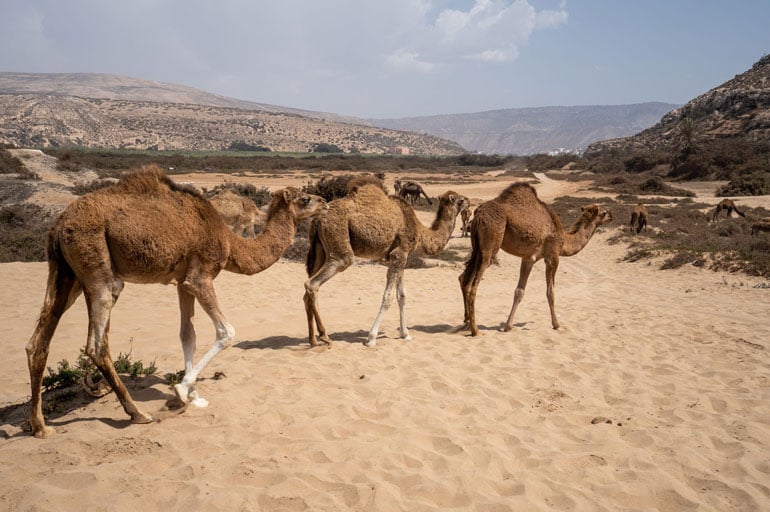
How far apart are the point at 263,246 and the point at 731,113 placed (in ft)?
233

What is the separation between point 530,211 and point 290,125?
13268 centimetres

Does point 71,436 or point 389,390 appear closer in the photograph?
point 71,436

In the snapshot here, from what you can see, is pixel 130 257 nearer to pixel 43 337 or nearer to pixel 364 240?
pixel 43 337

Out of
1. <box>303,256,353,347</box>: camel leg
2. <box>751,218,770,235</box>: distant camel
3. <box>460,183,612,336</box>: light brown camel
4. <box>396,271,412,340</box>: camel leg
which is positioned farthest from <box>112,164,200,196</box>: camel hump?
<box>751,218,770,235</box>: distant camel

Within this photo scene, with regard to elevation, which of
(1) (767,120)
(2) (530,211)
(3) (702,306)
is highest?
(1) (767,120)

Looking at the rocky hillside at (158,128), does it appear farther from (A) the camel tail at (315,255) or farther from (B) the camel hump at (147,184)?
(B) the camel hump at (147,184)

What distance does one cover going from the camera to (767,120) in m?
53.0

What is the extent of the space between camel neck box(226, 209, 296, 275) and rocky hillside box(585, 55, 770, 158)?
58.9 meters

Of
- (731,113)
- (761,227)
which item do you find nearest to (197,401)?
(761,227)

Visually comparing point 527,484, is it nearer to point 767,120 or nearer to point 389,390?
point 389,390

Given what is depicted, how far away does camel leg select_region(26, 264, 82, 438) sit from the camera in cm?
446

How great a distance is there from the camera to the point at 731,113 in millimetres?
60188

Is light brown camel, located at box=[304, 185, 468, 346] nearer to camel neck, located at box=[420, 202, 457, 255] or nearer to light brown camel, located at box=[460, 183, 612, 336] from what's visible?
camel neck, located at box=[420, 202, 457, 255]

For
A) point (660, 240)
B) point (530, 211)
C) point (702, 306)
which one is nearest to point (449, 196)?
point (530, 211)
